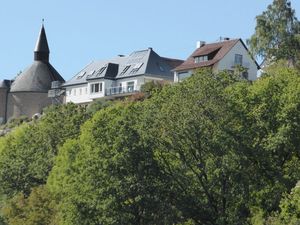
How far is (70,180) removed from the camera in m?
58.3

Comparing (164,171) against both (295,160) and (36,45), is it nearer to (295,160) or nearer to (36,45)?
(295,160)

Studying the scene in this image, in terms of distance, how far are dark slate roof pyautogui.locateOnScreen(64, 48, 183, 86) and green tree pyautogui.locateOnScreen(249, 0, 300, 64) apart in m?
27.7

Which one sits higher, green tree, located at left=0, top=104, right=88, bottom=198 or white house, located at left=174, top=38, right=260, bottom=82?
white house, located at left=174, top=38, right=260, bottom=82

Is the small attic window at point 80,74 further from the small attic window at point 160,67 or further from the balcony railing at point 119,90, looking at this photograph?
the small attic window at point 160,67

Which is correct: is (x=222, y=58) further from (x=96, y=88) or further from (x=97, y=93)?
(x=96, y=88)

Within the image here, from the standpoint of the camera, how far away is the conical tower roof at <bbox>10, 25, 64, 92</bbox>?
435 ft

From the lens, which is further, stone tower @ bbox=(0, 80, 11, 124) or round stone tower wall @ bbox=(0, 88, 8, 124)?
stone tower @ bbox=(0, 80, 11, 124)

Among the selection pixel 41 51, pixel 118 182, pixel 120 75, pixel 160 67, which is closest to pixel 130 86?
pixel 120 75

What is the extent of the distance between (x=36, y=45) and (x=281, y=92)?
292ft

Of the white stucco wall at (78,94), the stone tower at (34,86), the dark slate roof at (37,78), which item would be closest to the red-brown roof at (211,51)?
the white stucco wall at (78,94)

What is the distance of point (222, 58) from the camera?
9988cm

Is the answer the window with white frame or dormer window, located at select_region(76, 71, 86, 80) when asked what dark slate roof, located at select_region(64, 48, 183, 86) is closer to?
dormer window, located at select_region(76, 71, 86, 80)

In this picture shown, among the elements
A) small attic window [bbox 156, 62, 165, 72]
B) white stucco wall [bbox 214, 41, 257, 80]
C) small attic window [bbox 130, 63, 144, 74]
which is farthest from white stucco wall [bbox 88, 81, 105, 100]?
white stucco wall [bbox 214, 41, 257, 80]

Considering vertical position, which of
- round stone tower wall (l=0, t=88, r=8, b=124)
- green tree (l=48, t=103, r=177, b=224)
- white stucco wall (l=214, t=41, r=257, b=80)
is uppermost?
white stucco wall (l=214, t=41, r=257, b=80)
